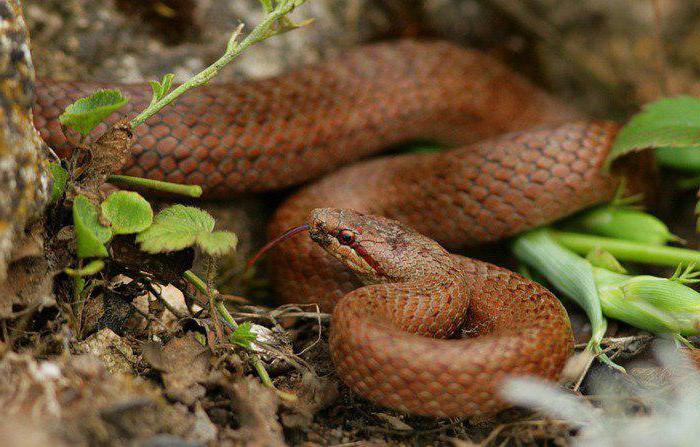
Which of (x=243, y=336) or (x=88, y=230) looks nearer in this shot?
(x=88, y=230)

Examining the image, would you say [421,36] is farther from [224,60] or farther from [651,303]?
[651,303]

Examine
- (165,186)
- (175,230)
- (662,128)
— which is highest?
(662,128)

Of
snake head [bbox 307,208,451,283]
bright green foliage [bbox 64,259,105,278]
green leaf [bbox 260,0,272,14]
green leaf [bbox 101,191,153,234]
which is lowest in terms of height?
snake head [bbox 307,208,451,283]

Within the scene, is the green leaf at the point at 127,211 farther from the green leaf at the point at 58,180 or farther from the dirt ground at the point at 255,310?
the dirt ground at the point at 255,310

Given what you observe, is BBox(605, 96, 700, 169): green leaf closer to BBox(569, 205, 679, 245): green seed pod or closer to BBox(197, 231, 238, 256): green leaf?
BBox(569, 205, 679, 245): green seed pod

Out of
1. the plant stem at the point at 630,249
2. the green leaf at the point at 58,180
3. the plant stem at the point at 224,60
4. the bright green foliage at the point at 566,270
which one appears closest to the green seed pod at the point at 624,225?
the plant stem at the point at 630,249

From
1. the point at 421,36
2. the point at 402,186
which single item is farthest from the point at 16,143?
the point at 421,36

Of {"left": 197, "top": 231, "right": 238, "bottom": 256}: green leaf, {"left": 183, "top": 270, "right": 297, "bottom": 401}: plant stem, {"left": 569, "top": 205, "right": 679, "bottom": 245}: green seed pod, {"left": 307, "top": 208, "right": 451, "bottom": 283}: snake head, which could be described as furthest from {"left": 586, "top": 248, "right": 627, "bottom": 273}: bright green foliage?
{"left": 197, "top": 231, "right": 238, "bottom": 256}: green leaf
